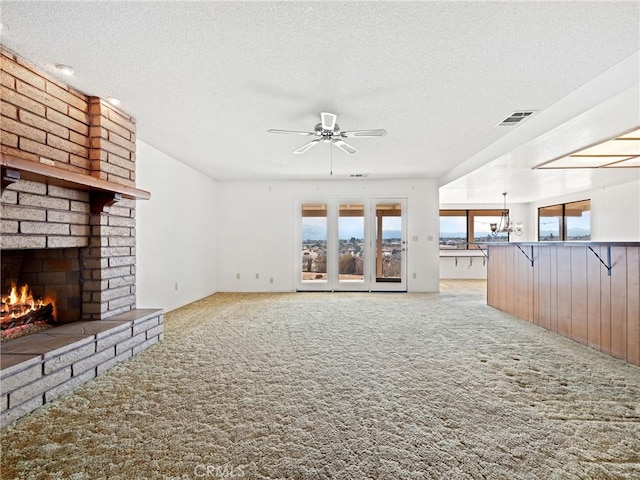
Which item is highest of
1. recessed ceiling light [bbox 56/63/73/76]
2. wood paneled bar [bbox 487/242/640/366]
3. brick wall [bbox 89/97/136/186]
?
recessed ceiling light [bbox 56/63/73/76]

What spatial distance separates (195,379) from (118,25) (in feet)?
7.94

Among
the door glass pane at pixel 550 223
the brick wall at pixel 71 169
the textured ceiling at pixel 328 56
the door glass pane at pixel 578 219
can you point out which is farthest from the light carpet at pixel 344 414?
the door glass pane at pixel 550 223

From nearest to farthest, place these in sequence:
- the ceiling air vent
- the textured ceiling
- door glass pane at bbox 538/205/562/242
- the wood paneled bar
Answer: the textured ceiling
the wood paneled bar
the ceiling air vent
door glass pane at bbox 538/205/562/242

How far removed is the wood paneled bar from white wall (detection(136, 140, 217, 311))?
5.02 m

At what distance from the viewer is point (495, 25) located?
6.31 ft

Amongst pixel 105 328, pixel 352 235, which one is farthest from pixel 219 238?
pixel 105 328

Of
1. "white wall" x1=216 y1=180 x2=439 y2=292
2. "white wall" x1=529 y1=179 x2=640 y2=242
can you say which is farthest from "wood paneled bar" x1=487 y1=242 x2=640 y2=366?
"white wall" x1=529 y1=179 x2=640 y2=242

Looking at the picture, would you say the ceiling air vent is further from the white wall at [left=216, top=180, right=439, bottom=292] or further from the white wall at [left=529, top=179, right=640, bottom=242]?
the white wall at [left=529, top=179, right=640, bottom=242]

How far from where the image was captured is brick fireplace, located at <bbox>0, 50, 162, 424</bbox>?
2076 millimetres

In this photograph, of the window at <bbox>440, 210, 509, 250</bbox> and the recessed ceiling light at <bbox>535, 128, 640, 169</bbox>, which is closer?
the recessed ceiling light at <bbox>535, 128, 640, 169</bbox>

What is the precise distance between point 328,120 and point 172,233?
315 cm

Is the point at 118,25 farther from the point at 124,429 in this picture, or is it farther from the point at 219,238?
the point at 219,238

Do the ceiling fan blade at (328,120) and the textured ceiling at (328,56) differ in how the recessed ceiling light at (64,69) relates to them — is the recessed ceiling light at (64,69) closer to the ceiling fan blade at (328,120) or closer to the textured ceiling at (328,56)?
the textured ceiling at (328,56)

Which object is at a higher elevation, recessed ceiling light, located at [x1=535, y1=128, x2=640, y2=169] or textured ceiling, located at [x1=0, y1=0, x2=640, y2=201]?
textured ceiling, located at [x1=0, y1=0, x2=640, y2=201]
